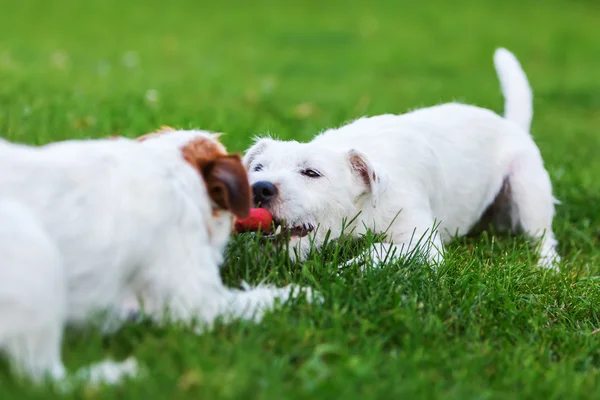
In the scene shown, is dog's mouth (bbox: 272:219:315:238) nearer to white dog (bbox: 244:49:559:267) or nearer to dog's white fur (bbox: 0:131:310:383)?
white dog (bbox: 244:49:559:267)

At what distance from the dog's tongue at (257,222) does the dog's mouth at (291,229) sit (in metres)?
0.05

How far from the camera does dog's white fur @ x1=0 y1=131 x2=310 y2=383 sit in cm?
249

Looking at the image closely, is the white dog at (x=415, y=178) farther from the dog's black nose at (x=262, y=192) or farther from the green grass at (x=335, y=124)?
the green grass at (x=335, y=124)

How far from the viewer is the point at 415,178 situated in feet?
16.3

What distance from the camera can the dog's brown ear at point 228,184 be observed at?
10.6ft

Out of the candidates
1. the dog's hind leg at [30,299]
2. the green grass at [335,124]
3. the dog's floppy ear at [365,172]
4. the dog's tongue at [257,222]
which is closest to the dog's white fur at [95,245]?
the dog's hind leg at [30,299]

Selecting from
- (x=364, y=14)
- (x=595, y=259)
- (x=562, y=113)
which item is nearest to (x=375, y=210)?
(x=595, y=259)

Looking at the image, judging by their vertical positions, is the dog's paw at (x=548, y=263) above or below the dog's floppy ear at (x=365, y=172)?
below

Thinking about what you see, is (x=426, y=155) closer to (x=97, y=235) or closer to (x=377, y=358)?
(x=377, y=358)

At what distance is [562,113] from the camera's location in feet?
40.4

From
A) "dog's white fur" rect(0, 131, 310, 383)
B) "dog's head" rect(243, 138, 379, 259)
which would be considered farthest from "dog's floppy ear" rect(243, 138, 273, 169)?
"dog's white fur" rect(0, 131, 310, 383)

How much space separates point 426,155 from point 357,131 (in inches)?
18.9

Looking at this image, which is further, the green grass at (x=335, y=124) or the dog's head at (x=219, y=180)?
the dog's head at (x=219, y=180)

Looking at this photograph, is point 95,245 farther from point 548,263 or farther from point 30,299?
point 548,263
